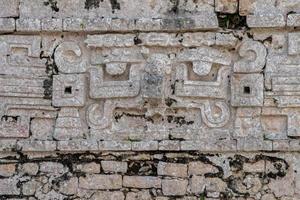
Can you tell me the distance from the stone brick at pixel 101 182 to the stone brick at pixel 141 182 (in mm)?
63

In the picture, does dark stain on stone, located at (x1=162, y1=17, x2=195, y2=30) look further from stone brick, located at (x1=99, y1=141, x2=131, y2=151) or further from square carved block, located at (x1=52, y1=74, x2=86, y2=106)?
stone brick, located at (x1=99, y1=141, x2=131, y2=151)

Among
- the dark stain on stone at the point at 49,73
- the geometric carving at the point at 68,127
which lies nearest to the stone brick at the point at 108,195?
the geometric carving at the point at 68,127

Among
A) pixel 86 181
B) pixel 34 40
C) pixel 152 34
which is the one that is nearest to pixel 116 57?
pixel 152 34

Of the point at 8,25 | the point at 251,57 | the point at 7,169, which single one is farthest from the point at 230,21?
the point at 7,169

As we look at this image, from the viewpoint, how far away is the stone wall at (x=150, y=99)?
5.16 metres

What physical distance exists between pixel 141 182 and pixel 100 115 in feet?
2.08

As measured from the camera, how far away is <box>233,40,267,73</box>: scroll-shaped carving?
520 centimetres

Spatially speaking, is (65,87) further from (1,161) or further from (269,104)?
(269,104)

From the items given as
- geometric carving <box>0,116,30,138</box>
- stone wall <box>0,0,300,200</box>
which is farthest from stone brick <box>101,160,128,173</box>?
geometric carving <box>0,116,30,138</box>

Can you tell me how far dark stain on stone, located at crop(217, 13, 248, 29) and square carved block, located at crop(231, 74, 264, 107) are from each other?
395 millimetres

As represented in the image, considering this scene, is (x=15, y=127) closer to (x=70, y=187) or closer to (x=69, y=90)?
(x=69, y=90)

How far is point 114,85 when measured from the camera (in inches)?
207

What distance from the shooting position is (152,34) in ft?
17.2

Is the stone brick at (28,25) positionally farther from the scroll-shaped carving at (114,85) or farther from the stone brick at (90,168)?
the stone brick at (90,168)
